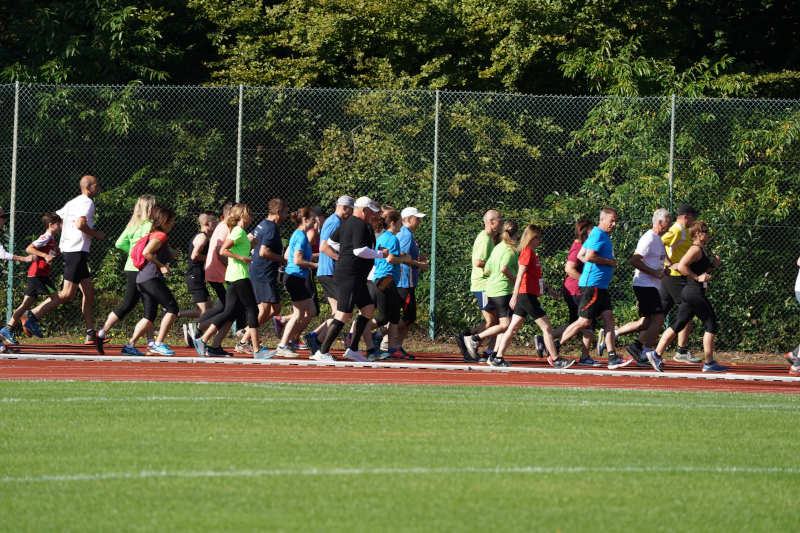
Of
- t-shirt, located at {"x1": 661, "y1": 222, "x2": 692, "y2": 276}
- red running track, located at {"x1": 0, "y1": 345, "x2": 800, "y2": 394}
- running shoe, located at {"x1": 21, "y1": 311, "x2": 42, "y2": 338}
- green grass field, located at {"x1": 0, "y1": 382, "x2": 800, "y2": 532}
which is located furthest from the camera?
running shoe, located at {"x1": 21, "y1": 311, "x2": 42, "y2": 338}

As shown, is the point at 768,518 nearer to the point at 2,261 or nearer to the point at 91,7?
the point at 2,261

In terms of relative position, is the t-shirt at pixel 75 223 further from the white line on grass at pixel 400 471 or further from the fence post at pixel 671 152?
the white line on grass at pixel 400 471

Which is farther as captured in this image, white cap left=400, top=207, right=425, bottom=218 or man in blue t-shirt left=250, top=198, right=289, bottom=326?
white cap left=400, top=207, right=425, bottom=218

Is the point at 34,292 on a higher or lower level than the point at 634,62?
lower

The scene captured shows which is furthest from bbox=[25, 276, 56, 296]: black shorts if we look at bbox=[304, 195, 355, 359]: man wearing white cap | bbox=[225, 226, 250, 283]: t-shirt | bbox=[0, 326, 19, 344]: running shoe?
bbox=[304, 195, 355, 359]: man wearing white cap

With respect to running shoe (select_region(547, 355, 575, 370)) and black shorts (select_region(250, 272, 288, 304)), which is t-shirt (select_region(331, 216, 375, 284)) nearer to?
black shorts (select_region(250, 272, 288, 304))

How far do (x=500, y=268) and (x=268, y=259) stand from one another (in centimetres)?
285

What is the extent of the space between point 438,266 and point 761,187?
15.5ft

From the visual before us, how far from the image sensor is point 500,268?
619 inches

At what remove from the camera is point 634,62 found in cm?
2253

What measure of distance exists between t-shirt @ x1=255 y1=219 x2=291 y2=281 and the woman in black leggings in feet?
15.3

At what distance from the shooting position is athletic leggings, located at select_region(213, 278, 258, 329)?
1502 centimetres

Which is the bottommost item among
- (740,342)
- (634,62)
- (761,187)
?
(740,342)

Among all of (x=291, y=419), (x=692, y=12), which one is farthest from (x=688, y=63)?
(x=291, y=419)
